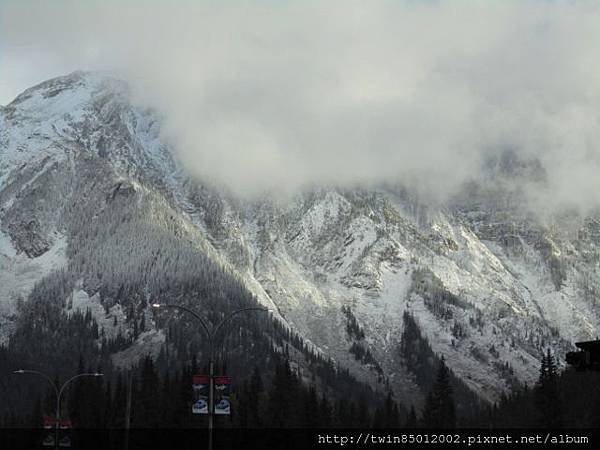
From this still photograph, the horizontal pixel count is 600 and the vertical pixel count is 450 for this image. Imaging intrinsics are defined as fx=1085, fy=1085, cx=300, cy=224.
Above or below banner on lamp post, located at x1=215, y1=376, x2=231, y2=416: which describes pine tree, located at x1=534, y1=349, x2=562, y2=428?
above

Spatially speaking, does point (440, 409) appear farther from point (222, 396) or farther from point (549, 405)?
point (222, 396)

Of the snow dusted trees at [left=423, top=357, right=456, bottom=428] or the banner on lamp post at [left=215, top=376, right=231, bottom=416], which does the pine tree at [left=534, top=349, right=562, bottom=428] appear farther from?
the banner on lamp post at [left=215, top=376, right=231, bottom=416]

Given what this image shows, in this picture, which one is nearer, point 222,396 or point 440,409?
point 222,396

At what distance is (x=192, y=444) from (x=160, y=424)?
829 centimetres

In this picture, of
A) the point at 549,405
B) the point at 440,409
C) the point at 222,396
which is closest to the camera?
the point at 222,396

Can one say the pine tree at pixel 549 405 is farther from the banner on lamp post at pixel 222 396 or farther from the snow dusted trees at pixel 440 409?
the banner on lamp post at pixel 222 396

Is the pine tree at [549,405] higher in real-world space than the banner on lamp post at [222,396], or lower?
higher

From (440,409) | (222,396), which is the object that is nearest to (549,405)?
(440,409)

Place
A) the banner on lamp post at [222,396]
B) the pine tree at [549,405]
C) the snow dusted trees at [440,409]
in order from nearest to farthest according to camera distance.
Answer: the banner on lamp post at [222,396]
the pine tree at [549,405]
the snow dusted trees at [440,409]

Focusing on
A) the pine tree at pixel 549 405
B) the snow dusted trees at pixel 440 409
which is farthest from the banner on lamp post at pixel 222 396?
the snow dusted trees at pixel 440 409

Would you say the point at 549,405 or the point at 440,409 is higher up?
the point at 440,409

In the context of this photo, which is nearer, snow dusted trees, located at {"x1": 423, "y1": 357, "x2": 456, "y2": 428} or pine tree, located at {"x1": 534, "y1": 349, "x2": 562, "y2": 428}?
pine tree, located at {"x1": 534, "y1": 349, "x2": 562, "y2": 428}

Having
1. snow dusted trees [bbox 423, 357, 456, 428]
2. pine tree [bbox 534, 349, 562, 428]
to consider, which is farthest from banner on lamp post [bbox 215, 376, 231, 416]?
snow dusted trees [bbox 423, 357, 456, 428]

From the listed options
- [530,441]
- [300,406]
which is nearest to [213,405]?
[530,441]
